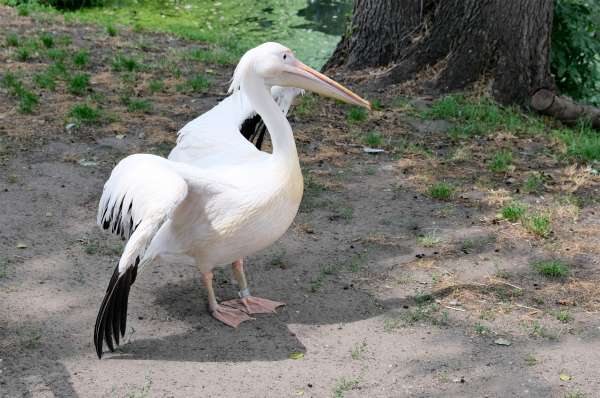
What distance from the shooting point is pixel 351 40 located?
820cm

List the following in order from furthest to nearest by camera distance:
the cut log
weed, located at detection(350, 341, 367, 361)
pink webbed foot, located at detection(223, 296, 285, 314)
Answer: the cut log
pink webbed foot, located at detection(223, 296, 285, 314)
weed, located at detection(350, 341, 367, 361)

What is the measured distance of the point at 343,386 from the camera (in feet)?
11.9

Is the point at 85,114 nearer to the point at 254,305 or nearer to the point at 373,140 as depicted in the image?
the point at 373,140

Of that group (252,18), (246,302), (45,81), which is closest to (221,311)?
(246,302)

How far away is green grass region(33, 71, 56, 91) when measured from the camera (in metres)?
7.32

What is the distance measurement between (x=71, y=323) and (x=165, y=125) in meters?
2.88

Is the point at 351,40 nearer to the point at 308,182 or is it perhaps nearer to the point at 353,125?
the point at 353,125

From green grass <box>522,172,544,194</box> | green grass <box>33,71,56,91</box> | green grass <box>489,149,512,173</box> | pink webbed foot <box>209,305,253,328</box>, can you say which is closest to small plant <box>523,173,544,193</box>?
green grass <box>522,172,544,194</box>

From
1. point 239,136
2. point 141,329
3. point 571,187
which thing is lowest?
point 141,329

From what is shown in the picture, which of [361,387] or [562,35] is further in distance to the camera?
[562,35]

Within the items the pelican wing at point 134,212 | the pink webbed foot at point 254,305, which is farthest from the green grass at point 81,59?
the pelican wing at point 134,212

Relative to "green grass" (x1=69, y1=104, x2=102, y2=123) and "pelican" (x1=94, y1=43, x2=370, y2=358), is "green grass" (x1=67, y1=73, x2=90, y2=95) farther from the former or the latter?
"pelican" (x1=94, y1=43, x2=370, y2=358)

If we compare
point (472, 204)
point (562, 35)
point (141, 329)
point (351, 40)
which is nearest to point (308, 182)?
point (472, 204)

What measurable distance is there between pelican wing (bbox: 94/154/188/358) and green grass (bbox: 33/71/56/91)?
389cm
